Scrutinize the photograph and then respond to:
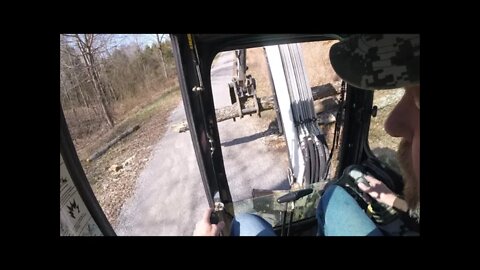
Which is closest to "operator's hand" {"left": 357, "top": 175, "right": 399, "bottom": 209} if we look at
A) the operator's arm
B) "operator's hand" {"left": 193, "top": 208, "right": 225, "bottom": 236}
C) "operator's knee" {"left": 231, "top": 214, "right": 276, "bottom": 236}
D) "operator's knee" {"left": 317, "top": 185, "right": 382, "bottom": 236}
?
the operator's arm

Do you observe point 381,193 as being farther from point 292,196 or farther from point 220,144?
point 220,144

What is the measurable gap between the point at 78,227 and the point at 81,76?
704 centimetres

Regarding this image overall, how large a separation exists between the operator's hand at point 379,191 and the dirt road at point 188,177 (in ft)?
7.32

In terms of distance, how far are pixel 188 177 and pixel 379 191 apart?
13.4 feet

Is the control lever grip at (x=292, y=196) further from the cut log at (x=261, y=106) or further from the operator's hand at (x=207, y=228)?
the cut log at (x=261, y=106)

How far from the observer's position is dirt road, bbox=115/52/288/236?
4172 millimetres

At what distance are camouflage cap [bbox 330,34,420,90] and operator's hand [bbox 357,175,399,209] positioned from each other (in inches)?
30.9

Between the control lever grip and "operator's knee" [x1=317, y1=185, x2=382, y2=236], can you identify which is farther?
the control lever grip

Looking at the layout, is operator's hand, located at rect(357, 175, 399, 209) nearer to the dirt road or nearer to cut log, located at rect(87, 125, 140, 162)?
the dirt road

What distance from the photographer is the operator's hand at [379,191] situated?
146cm

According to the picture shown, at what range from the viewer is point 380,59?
801 millimetres

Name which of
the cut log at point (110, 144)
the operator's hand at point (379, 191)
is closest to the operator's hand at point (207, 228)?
the operator's hand at point (379, 191)

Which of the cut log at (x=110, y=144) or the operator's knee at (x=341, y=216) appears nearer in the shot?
the operator's knee at (x=341, y=216)

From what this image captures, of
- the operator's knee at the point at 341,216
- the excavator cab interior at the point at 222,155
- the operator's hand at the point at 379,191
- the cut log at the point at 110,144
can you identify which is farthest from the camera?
the cut log at the point at 110,144
